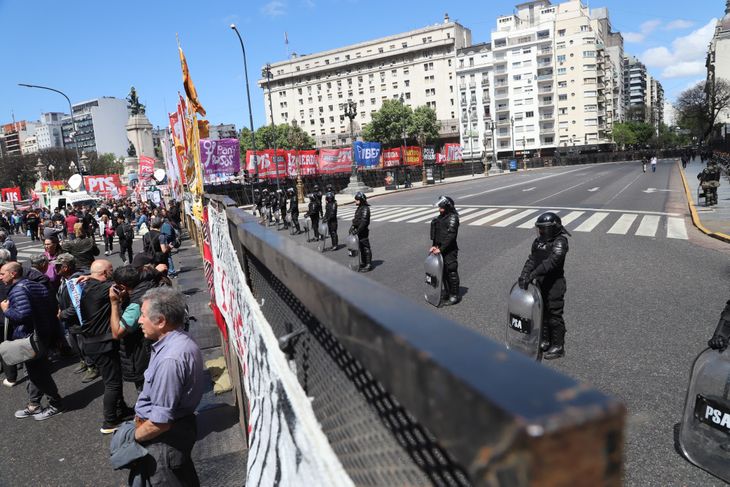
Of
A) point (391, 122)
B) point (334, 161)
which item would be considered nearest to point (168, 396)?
point (334, 161)

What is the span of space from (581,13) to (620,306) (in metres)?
107

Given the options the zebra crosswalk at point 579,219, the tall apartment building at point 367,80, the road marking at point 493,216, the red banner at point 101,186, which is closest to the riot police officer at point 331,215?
the zebra crosswalk at point 579,219

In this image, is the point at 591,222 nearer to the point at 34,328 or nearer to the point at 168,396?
the point at 34,328

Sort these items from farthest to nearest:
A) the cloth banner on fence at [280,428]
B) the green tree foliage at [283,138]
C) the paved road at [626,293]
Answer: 1. the green tree foliage at [283,138]
2. the paved road at [626,293]
3. the cloth banner on fence at [280,428]

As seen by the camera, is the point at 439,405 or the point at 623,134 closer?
the point at 439,405

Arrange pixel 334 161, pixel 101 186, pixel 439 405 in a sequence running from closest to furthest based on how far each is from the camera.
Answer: pixel 439 405 < pixel 334 161 < pixel 101 186

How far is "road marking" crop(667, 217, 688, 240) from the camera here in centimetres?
1315

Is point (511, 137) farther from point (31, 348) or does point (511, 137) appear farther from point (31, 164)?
point (31, 348)

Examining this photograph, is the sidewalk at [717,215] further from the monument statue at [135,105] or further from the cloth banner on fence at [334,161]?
Answer: the monument statue at [135,105]

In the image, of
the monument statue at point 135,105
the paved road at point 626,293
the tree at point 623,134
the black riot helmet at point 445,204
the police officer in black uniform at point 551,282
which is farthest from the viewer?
the tree at point 623,134

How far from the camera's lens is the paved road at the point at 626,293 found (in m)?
4.32

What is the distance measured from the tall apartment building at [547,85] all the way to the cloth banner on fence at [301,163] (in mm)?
64366

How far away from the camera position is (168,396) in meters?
2.92

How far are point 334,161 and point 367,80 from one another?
7409 centimetres
